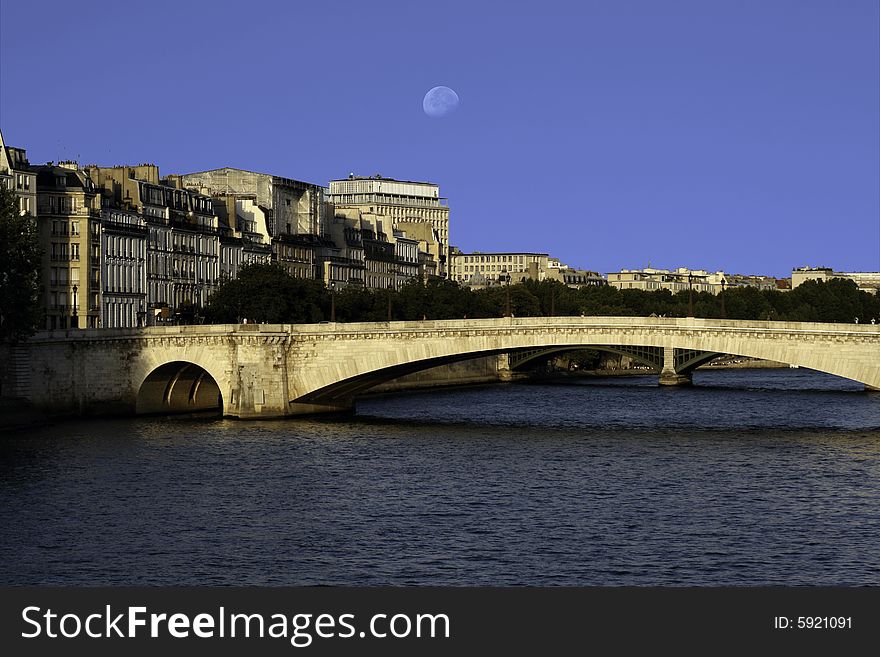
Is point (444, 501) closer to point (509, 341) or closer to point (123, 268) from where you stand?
point (509, 341)

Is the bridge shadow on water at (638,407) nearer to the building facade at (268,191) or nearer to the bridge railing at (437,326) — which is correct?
the bridge railing at (437,326)

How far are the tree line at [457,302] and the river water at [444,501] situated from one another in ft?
55.8

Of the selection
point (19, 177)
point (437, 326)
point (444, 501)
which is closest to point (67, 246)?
point (19, 177)

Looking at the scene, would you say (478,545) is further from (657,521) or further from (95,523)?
(95,523)

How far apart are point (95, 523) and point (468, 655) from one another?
21.4m

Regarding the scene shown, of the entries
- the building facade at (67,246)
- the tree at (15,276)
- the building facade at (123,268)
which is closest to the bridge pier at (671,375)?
the building facade at (123,268)

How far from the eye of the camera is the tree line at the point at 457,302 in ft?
350

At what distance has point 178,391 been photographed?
87.1 meters

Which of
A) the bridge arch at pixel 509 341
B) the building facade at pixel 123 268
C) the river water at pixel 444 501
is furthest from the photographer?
the building facade at pixel 123 268

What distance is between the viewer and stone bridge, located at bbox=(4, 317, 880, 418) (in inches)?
3031

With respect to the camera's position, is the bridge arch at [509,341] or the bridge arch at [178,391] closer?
the bridge arch at [509,341]

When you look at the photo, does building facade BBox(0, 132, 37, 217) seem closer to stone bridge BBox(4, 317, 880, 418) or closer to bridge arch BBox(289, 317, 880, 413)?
stone bridge BBox(4, 317, 880, 418)

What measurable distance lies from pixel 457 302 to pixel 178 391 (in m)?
49.4

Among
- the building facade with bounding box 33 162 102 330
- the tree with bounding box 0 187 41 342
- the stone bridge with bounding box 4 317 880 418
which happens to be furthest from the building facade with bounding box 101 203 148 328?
the tree with bounding box 0 187 41 342
